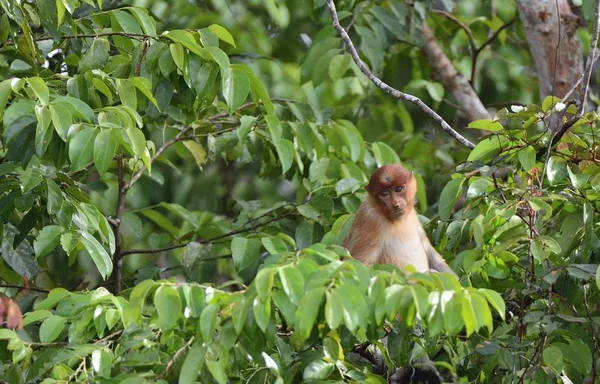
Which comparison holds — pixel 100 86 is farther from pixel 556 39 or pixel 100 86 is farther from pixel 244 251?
pixel 556 39

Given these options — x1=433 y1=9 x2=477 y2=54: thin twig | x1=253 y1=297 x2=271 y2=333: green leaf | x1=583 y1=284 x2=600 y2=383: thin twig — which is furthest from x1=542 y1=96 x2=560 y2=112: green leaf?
x1=433 y1=9 x2=477 y2=54: thin twig

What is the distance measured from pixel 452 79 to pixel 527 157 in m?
2.90

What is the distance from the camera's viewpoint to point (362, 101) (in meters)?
6.95

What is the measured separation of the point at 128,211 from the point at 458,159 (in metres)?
2.32

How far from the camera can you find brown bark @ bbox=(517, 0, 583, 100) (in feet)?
18.0

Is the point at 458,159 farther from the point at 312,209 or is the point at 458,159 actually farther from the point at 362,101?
the point at 312,209

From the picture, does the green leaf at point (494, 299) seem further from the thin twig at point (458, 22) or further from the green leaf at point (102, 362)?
the thin twig at point (458, 22)

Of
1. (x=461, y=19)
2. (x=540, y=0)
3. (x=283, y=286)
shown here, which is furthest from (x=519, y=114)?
(x=461, y=19)

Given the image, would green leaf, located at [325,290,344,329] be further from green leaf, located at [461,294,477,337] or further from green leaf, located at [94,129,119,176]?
green leaf, located at [94,129,119,176]

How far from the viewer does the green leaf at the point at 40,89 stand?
338cm

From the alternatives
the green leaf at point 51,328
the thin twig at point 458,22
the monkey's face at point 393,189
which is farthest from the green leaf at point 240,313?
the thin twig at point 458,22

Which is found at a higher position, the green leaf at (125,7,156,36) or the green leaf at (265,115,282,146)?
the green leaf at (125,7,156,36)

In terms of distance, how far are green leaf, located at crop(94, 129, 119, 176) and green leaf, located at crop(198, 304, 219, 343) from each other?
856 mm

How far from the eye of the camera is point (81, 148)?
333 cm
